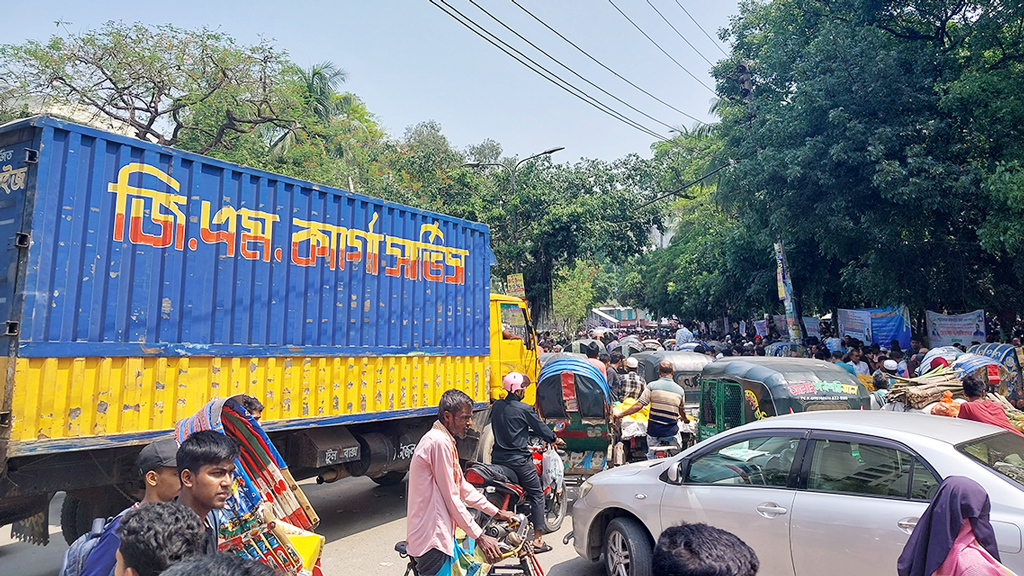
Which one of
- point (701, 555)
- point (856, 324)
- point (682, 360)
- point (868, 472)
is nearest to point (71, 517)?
point (701, 555)

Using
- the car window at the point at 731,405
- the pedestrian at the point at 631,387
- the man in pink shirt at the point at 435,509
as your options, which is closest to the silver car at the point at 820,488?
the man in pink shirt at the point at 435,509

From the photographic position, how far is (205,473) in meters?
2.44

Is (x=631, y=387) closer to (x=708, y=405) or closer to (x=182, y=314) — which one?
(x=708, y=405)

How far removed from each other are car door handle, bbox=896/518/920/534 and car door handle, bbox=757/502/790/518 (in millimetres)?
604

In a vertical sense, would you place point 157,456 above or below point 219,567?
above

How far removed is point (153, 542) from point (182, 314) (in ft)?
11.0

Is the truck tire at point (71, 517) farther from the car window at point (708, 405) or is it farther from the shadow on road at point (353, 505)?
the car window at point (708, 405)

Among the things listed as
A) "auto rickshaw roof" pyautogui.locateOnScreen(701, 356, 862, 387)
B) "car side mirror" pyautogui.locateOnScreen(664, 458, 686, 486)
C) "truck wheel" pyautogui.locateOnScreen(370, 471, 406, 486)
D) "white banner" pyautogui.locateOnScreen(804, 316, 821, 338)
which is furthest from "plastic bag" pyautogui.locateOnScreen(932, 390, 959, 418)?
"white banner" pyautogui.locateOnScreen(804, 316, 821, 338)

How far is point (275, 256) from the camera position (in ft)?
18.1

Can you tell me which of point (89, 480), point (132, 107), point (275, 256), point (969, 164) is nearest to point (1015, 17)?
point (969, 164)

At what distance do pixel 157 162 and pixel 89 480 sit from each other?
2.34m

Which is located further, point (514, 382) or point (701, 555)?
point (514, 382)

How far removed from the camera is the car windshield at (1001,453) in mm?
3205

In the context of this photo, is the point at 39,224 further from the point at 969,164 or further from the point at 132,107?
the point at 132,107
